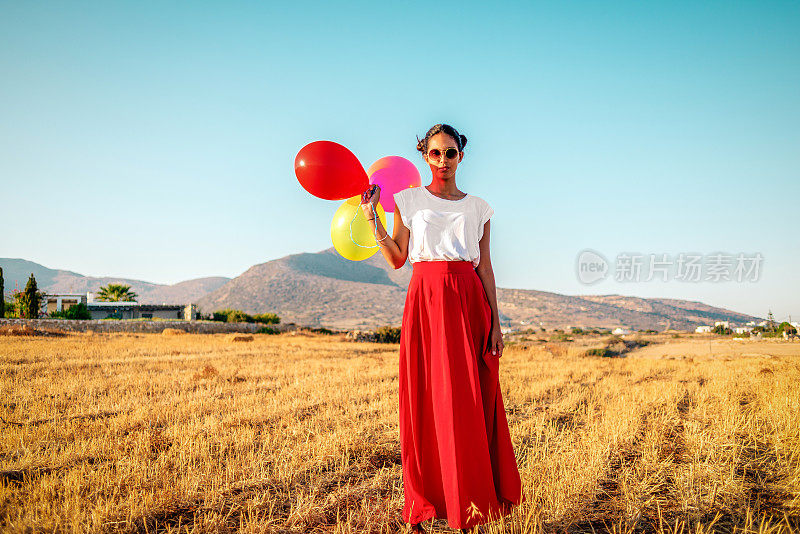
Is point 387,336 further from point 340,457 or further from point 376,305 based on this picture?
point 376,305

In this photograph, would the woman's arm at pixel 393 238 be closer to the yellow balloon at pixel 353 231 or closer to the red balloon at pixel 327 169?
the red balloon at pixel 327 169

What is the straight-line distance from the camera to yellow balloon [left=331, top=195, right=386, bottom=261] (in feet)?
13.8

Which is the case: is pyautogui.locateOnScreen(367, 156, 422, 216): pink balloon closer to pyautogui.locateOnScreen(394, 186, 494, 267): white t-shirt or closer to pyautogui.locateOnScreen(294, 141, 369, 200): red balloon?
pyautogui.locateOnScreen(294, 141, 369, 200): red balloon

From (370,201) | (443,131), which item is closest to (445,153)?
(443,131)

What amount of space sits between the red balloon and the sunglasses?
0.80 meters

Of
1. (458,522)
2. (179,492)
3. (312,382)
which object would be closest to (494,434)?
(458,522)

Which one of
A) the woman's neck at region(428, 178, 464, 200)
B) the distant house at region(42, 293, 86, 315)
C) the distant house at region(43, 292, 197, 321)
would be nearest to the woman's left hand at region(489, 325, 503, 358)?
the woman's neck at region(428, 178, 464, 200)

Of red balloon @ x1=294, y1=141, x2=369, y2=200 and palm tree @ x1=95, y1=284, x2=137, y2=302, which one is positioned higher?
red balloon @ x1=294, y1=141, x2=369, y2=200

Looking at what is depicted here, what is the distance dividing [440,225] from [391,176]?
127cm

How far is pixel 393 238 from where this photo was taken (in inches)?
127

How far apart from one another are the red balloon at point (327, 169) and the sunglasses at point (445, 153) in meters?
0.80

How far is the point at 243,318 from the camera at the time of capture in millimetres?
47688

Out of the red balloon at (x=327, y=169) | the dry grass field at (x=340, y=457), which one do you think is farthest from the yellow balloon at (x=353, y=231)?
the dry grass field at (x=340, y=457)

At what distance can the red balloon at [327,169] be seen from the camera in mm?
3648
